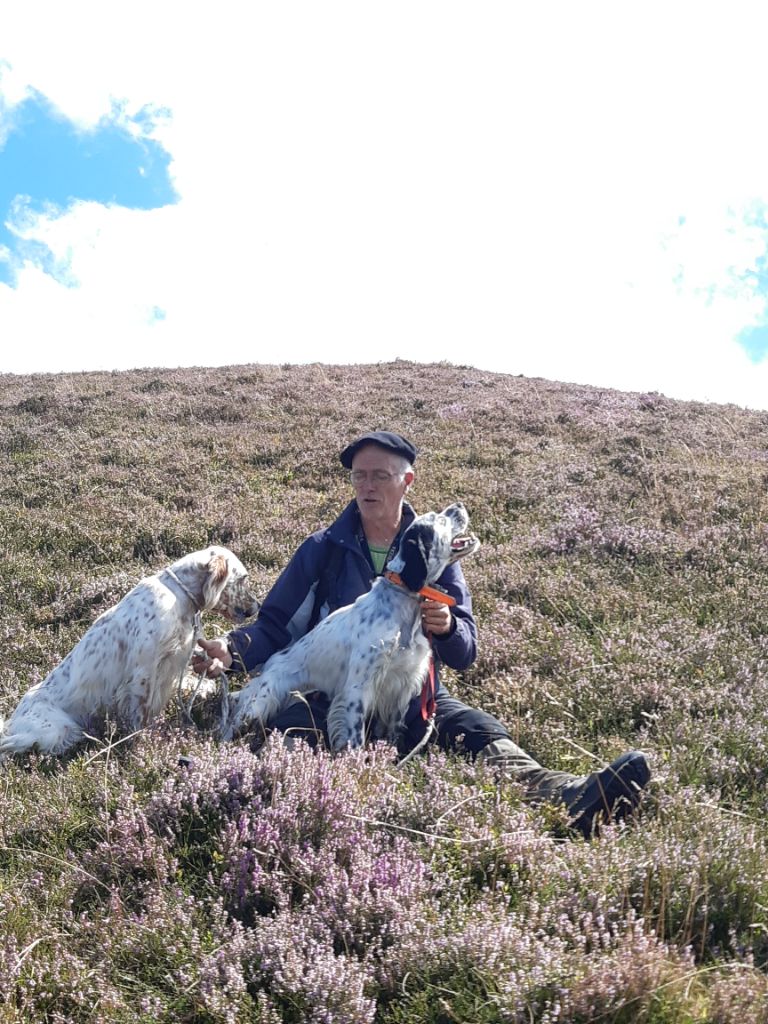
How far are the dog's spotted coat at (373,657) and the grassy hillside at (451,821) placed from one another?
0.54 meters

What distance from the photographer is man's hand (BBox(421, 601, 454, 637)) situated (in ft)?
14.9

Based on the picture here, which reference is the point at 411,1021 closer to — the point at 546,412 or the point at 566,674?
the point at 566,674

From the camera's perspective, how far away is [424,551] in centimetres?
445

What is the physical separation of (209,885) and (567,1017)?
1424mm

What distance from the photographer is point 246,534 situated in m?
8.64

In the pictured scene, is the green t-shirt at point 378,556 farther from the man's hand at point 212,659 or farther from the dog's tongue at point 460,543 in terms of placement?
the man's hand at point 212,659

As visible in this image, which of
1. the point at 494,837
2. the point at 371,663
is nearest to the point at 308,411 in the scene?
the point at 371,663

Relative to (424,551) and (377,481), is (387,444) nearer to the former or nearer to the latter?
(377,481)

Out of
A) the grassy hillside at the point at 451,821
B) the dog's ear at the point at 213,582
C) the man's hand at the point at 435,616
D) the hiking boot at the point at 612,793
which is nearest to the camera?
the grassy hillside at the point at 451,821

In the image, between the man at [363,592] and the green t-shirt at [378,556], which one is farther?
the green t-shirt at [378,556]

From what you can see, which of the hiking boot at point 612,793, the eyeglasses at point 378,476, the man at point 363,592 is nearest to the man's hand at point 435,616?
the man at point 363,592

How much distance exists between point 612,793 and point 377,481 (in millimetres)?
2428

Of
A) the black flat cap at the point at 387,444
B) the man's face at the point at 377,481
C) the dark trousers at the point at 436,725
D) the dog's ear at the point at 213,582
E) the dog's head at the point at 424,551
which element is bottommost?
the dark trousers at the point at 436,725

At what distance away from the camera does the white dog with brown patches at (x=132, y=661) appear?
4.78 metres
